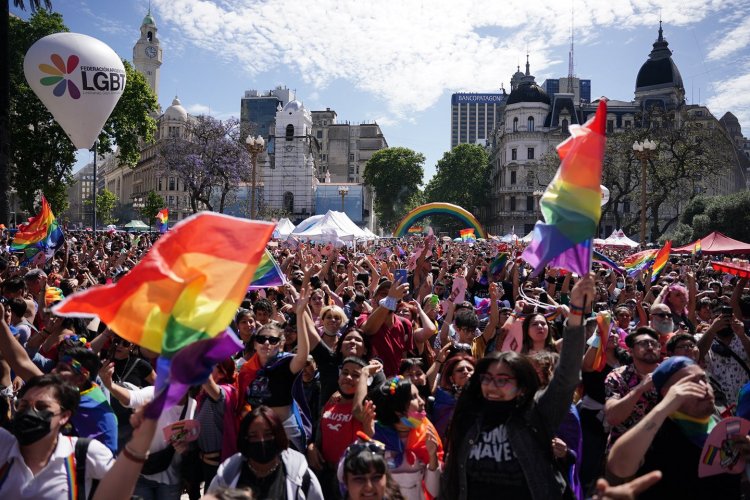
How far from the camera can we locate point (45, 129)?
2838 centimetres

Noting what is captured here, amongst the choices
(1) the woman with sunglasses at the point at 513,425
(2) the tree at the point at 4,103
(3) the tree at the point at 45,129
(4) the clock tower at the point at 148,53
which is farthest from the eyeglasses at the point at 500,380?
(4) the clock tower at the point at 148,53

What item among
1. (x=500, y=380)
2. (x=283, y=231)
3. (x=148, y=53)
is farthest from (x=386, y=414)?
(x=148, y=53)

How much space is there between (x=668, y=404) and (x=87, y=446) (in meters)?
2.56

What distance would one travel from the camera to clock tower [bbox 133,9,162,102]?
104 metres

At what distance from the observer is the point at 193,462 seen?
13.8ft

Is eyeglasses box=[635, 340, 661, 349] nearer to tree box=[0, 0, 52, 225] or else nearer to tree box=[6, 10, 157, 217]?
tree box=[0, 0, 52, 225]

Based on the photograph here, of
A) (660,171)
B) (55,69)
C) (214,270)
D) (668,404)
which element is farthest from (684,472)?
(660,171)

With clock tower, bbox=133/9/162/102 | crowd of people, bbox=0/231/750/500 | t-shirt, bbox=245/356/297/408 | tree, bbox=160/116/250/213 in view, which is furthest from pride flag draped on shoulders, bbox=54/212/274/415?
clock tower, bbox=133/9/162/102

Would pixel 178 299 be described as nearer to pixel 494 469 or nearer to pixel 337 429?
pixel 494 469

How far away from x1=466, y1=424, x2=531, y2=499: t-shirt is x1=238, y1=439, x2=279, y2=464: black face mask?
988mm

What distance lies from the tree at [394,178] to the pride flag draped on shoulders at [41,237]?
65009mm

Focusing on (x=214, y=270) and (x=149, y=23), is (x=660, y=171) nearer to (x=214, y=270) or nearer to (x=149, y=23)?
(x=214, y=270)

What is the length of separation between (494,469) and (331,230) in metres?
16.5

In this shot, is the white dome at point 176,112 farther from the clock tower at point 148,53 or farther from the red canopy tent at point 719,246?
the red canopy tent at point 719,246
